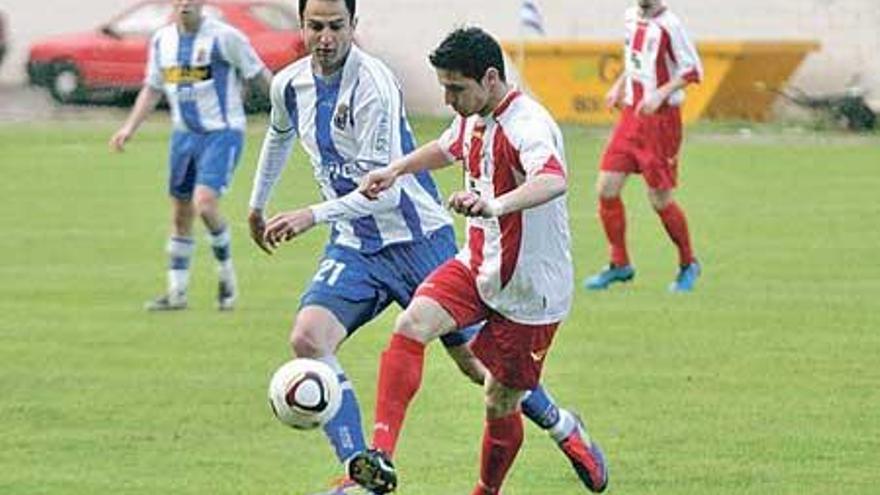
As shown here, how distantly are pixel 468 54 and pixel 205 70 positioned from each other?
26.7 feet

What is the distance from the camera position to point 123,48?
128 ft

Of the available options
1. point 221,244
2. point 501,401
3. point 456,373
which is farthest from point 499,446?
point 221,244

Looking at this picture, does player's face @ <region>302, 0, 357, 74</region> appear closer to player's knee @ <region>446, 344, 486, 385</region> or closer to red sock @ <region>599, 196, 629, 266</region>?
player's knee @ <region>446, 344, 486, 385</region>

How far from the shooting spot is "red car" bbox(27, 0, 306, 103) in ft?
127

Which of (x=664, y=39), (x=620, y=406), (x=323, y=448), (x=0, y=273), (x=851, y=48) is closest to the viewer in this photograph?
(x=323, y=448)

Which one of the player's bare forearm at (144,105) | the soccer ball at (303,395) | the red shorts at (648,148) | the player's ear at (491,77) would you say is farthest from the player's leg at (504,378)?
the red shorts at (648,148)

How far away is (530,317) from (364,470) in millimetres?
937

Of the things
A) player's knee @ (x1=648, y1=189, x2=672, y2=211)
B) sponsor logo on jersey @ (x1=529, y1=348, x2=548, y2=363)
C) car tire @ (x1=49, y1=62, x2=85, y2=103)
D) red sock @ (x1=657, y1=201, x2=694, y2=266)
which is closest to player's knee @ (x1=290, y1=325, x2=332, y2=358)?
sponsor logo on jersey @ (x1=529, y1=348, x2=548, y2=363)

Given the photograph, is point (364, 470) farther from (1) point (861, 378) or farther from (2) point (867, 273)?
(2) point (867, 273)

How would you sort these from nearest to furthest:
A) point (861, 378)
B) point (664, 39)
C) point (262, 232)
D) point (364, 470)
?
1. point (364, 470)
2. point (262, 232)
3. point (861, 378)
4. point (664, 39)

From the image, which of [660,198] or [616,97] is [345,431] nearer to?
[660,198]

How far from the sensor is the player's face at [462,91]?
8.81m

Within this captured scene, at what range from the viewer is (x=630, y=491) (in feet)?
32.1

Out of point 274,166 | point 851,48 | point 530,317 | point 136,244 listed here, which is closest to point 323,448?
point 274,166
